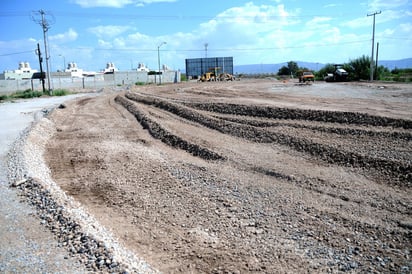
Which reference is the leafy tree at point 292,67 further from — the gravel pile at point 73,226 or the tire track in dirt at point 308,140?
the gravel pile at point 73,226

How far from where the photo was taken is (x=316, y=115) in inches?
515

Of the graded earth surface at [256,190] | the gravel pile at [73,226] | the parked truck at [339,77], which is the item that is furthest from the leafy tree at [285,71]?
the gravel pile at [73,226]

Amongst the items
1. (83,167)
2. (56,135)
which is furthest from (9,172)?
(56,135)

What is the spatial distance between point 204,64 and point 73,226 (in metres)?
99.6

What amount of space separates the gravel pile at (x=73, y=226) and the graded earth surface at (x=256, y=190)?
1.32 ft

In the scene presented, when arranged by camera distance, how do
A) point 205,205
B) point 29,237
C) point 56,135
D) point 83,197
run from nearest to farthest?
1. point 29,237
2. point 205,205
3. point 83,197
4. point 56,135

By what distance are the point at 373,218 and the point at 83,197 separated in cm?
571

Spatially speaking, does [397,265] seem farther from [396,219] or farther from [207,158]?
[207,158]

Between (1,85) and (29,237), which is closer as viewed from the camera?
(29,237)

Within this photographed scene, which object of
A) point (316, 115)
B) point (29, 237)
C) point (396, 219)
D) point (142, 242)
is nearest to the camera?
→ point (29, 237)

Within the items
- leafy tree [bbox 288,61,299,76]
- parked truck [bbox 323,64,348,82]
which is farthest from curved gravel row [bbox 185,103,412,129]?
leafy tree [bbox 288,61,299,76]

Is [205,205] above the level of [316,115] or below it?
below

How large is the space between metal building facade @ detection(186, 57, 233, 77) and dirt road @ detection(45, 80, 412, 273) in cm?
8963

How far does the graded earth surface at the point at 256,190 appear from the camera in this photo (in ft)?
15.4
